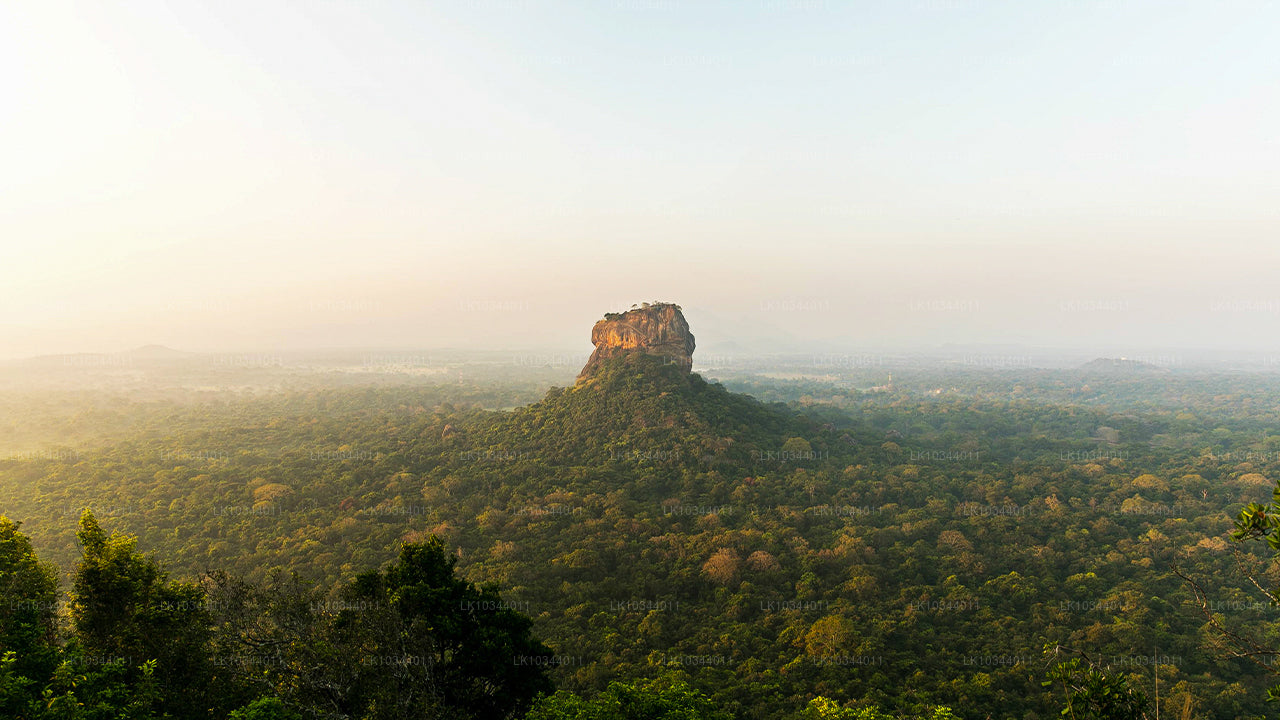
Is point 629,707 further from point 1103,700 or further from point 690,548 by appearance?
point 690,548

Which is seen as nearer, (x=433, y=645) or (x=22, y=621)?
(x=22, y=621)

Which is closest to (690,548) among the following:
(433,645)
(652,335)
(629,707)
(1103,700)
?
(629,707)

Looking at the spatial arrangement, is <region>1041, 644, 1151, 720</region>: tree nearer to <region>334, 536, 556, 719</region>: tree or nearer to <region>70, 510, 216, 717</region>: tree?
<region>334, 536, 556, 719</region>: tree

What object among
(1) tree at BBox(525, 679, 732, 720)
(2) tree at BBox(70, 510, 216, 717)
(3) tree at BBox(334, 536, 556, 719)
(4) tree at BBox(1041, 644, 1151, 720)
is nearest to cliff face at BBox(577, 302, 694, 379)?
(3) tree at BBox(334, 536, 556, 719)

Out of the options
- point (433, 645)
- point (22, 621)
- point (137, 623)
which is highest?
point (22, 621)

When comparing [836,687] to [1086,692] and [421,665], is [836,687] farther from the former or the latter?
[421,665]
